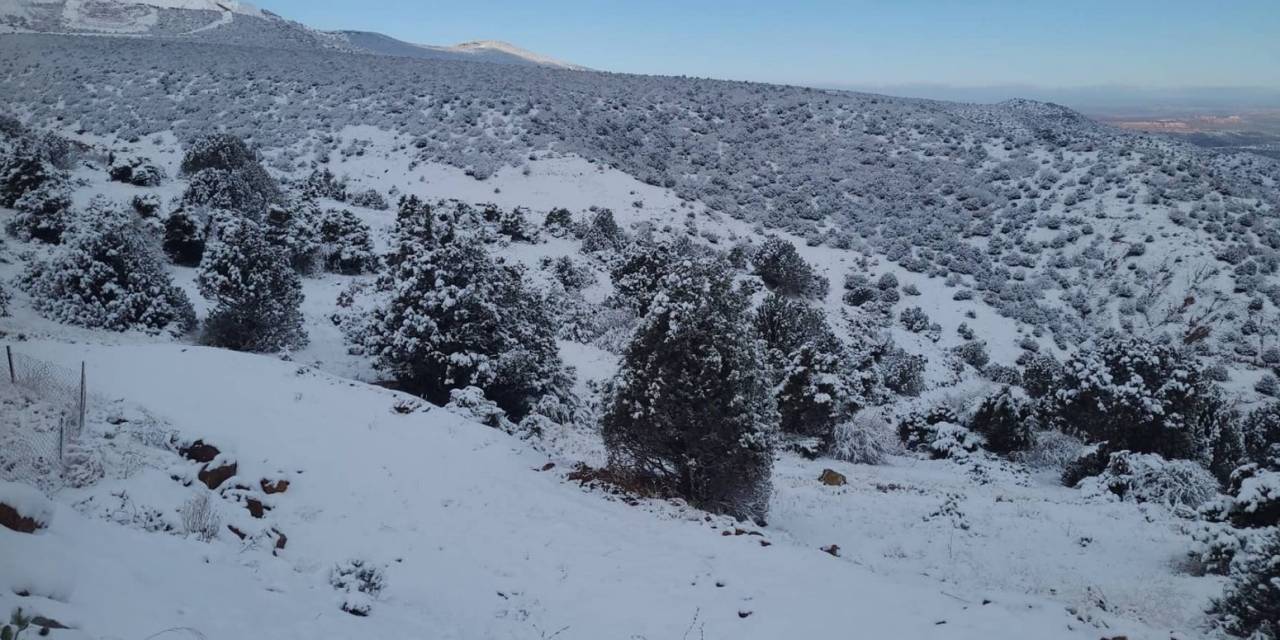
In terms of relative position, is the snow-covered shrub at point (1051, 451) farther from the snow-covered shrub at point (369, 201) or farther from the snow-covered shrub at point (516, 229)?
the snow-covered shrub at point (369, 201)

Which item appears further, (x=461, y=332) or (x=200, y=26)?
(x=200, y=26)

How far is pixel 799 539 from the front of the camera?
40.9 feet

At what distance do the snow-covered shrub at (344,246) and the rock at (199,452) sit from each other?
19516mm

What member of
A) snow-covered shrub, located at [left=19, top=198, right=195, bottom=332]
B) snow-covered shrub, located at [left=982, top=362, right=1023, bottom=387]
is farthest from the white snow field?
snow-covered shrub, located at [left=982, top=362, right=1023, bottom=387]

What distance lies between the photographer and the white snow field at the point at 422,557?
215 inches

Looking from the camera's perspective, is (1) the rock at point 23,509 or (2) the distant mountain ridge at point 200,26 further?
(2) the distant mountain ridge at point 200,26

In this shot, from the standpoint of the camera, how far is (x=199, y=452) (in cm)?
996

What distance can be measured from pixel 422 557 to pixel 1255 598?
419 inches

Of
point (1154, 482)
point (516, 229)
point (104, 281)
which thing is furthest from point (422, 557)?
point (516, 229)

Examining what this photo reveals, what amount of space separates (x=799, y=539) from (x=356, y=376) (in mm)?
14736

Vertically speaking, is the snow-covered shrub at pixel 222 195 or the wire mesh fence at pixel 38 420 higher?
the snow-covered shrub at pixel 222 195

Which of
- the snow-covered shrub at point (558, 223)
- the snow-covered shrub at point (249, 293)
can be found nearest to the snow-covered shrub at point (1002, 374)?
the snow-covered shrub at point (558, 223)

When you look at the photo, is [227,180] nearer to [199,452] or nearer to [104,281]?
[104,281]

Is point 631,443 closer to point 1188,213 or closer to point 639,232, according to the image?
point 639,232
